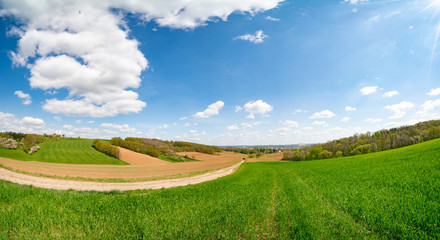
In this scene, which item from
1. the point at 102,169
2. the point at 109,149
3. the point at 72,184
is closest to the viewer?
the point at 72,184

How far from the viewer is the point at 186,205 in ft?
37.2

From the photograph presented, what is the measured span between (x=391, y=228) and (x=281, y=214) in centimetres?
435

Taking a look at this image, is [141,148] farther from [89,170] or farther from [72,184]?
[72,184]

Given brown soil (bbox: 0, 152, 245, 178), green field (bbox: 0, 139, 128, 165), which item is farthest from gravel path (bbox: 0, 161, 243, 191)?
green field (bbox: 0, 139, 128, 165)

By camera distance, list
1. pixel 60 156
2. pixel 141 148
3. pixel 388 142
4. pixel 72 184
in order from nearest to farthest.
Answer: pixel 72 184
pixel 60 156
pixel 388 142
pixel 141 148

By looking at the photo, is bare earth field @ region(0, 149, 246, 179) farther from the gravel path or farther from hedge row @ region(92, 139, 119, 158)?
the gravel path

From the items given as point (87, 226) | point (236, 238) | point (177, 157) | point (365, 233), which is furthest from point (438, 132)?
point (177, 157)

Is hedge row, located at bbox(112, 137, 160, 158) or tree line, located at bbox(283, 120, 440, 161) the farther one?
hedge row, located at bbox(112, 137, 160, 158)

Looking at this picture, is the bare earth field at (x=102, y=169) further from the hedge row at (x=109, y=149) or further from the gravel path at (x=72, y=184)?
the gravel path at (x=72, y=184)

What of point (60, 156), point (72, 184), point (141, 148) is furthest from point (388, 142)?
point (60, 156)

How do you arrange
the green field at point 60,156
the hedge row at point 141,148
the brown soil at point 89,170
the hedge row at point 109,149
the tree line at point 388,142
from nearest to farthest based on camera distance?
the brown soil at point 89,170
the green field at point 60,156
the tree line at point 388,142
the hedge row at point 109,149
the hedge row at point 141,148

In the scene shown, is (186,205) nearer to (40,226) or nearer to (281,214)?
(281,214)

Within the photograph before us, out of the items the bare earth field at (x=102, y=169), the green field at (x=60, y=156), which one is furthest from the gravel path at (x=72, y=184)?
the green field at (x=60, y=156)

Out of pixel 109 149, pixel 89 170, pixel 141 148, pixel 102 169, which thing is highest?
pixel 109 149
